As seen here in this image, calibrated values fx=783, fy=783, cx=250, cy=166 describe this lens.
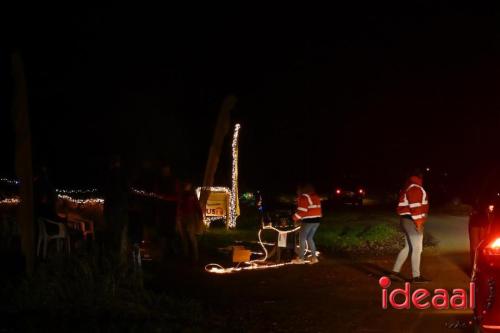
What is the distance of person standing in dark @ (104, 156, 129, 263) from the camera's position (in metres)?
13.0

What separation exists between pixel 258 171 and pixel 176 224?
2789 centimetres

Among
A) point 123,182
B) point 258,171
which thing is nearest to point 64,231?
point 123,182

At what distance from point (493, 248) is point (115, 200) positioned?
7.73m

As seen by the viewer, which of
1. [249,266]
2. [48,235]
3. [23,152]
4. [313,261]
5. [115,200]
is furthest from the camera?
[313,261]

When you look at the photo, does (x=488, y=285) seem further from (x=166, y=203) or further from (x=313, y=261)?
(x=166, y=203)

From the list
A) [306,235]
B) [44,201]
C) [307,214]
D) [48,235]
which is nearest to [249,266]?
[306,235]

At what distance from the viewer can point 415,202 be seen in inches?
481

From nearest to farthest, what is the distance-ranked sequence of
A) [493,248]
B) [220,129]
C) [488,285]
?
[488,285] → [493,248] → [220,129]

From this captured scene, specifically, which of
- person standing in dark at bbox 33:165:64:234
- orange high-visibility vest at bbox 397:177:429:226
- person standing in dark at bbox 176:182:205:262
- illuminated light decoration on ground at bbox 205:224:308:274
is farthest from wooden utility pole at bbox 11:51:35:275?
orange high-visibility vest at bbox 397:177:429:226

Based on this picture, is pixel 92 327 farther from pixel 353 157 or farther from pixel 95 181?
pixel 353 157

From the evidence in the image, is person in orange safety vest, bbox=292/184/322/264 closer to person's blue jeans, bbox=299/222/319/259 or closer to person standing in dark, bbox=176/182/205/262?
person's blue jeans, bbox=299/222/319/259

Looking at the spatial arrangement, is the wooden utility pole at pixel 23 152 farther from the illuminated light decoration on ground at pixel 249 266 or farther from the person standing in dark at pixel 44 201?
the illuminated light decoration on ground at pixel 249 266

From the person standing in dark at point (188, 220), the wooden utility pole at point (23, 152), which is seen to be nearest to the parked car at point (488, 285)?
the wooden utility pole at point (23, 152)

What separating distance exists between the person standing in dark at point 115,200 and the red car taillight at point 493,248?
7.18m
